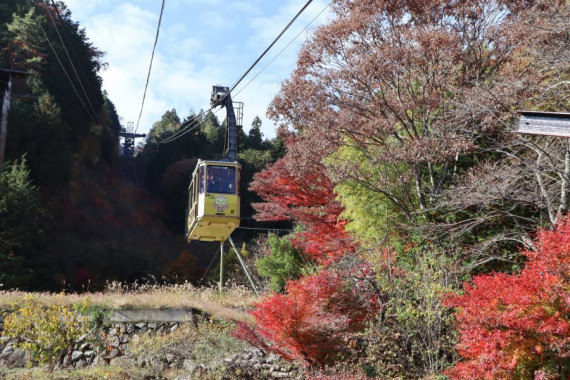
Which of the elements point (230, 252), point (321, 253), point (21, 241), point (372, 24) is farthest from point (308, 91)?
point (230, 252)

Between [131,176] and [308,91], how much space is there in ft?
114

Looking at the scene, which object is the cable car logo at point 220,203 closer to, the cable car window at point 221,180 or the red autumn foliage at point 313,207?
the cable car window at point 221,180

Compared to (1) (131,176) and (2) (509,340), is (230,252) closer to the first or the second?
(1) (131,176)

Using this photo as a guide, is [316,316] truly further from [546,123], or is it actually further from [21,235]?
[21,235]

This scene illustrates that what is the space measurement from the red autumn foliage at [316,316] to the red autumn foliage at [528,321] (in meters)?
2.92

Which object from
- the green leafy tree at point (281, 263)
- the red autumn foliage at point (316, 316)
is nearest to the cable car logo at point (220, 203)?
the red autumn foliage at point (316, 316)

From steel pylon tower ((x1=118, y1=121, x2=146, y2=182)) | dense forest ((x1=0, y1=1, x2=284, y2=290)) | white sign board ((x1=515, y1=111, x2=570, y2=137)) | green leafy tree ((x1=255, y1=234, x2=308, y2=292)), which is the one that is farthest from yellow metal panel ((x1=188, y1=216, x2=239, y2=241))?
steel pylon tower ((x1=118, y1=121, x2=146, y2=182))

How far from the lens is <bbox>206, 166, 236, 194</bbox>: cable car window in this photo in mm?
17562

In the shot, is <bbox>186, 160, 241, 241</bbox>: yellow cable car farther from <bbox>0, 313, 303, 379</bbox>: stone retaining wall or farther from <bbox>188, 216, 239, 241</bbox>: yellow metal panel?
<bbox>0, 313, 303, 379</bbox>: stone retaining wall

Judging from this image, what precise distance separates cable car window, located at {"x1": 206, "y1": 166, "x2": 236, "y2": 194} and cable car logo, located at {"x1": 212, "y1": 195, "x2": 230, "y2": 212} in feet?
0.67

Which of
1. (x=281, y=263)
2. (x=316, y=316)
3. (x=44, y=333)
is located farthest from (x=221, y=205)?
(x=281, y=263)

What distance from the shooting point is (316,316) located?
1114 centimetres

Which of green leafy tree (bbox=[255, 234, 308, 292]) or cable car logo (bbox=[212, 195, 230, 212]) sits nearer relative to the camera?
cable car logo (bbox=[212, 195, 230, 212])

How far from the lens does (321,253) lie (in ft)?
63.9
